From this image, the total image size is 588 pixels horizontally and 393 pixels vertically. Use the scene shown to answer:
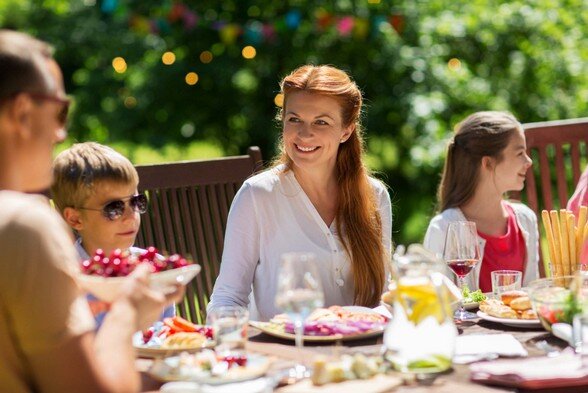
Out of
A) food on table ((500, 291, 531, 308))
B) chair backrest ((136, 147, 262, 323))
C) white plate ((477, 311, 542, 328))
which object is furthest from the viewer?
chair backrest ((136, 147, 262, 323))

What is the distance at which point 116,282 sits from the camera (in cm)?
202

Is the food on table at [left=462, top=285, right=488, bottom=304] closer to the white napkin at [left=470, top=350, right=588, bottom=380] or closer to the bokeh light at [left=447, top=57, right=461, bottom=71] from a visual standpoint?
the white napkin at [left=470, top=350, right=588, bottom=380]

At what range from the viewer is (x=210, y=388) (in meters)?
2.06

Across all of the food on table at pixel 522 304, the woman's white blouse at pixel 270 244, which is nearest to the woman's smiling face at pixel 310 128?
the woman's white blouse at pixel 270 244

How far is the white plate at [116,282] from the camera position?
2016 mm

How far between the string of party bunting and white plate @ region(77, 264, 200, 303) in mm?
4524

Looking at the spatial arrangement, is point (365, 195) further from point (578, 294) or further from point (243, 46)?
point (243, 46)

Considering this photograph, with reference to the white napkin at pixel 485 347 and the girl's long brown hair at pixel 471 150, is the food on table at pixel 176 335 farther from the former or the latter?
the girl's long brown hair at pixel 471 150

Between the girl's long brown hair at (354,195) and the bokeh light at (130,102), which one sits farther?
the bokeh light at (130,102)

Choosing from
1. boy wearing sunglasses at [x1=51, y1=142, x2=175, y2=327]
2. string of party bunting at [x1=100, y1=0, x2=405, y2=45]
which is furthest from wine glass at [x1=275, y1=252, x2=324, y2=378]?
string of party bunting at [x1=100, y1=0, x2=405, y2=45]

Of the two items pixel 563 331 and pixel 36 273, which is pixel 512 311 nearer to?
pixel 563 331

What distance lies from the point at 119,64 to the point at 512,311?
487cm

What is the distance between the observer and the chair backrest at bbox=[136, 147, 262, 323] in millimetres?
3479

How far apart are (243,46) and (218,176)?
10.4 ft
